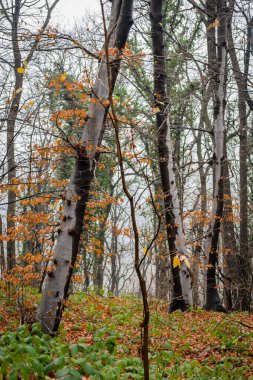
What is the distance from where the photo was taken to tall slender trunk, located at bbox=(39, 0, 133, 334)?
5.41 metres

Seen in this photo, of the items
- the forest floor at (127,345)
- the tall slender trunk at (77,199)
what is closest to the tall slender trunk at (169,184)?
the forest floor at (127,345)

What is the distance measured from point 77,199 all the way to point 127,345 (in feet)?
7.72

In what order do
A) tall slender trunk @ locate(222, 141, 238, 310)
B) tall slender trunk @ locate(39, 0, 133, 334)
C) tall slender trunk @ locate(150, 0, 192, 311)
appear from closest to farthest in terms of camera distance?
1. tall slender trunk @ locate(39, 0, 133, 334)
2. tall slender trunk @ locate(150, 0, 192, 311)
3. tall slender trunk @ locate(222, 141, 238, 310)

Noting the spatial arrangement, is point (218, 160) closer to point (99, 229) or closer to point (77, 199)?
point (99, 229)

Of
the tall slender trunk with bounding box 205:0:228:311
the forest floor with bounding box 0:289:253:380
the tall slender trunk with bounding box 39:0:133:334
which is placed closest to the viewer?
the forest floor with bounding box 0:289:253:380

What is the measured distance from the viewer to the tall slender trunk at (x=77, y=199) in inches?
213

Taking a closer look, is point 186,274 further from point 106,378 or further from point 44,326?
point 106,378

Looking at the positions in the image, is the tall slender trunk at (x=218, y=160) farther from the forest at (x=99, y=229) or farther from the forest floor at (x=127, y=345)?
the forest floor at (x=127, y=345)

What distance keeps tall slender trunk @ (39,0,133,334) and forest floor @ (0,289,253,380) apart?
556 millimetres

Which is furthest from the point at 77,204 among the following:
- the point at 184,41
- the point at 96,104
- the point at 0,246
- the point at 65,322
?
the point at 184,41

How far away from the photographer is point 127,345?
577cm

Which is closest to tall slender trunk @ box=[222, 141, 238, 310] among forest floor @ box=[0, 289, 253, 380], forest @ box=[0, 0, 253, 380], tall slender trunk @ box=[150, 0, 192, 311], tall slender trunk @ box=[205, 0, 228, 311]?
forest @ box=[0, 0, 253, 380]

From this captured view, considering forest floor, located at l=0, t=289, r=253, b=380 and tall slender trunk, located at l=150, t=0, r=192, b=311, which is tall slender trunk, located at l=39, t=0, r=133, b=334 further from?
tall slender trunk, located at l=150, t=0, r=192, b=311

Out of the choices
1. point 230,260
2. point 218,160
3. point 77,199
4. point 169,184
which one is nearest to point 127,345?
point 77,199
